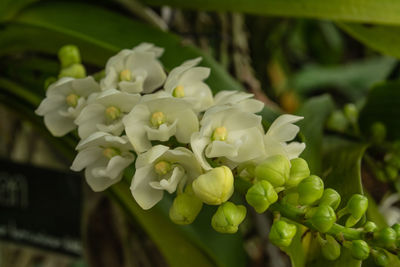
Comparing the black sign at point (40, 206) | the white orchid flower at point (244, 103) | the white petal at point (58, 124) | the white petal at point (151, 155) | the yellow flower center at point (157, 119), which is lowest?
the black sign at point (40, 206)

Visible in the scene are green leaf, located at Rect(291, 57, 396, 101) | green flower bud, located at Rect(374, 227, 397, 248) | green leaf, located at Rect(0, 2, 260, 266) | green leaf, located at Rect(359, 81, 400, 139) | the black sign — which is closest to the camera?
green flower bud, located at Rect(374, 227, 397, 248)

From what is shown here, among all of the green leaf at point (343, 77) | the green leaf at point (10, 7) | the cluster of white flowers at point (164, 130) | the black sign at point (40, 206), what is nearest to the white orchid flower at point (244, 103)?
the cluster of white flowers at point (164, 130)

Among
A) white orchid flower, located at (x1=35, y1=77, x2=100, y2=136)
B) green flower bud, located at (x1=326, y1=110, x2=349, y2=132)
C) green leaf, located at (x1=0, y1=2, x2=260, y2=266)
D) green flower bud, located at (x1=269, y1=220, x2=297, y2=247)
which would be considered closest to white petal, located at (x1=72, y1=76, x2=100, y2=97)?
white orchid flower, located at (x1=35, y1=77, x2=100, y2=136)

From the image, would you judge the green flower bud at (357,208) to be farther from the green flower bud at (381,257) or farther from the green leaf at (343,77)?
the green leaf at (343,77)

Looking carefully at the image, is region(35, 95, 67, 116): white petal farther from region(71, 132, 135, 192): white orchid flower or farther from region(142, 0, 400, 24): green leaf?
region(142, 0, 400, 24): green leaf

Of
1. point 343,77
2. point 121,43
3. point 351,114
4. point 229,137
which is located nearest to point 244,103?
point 229,137

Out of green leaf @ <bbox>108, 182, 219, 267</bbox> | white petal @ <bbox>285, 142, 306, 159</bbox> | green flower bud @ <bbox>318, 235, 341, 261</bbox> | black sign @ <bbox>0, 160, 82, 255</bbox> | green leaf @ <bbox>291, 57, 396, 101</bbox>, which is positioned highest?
white petal @ <bbox>285, 142, 306, 159</bbox>
